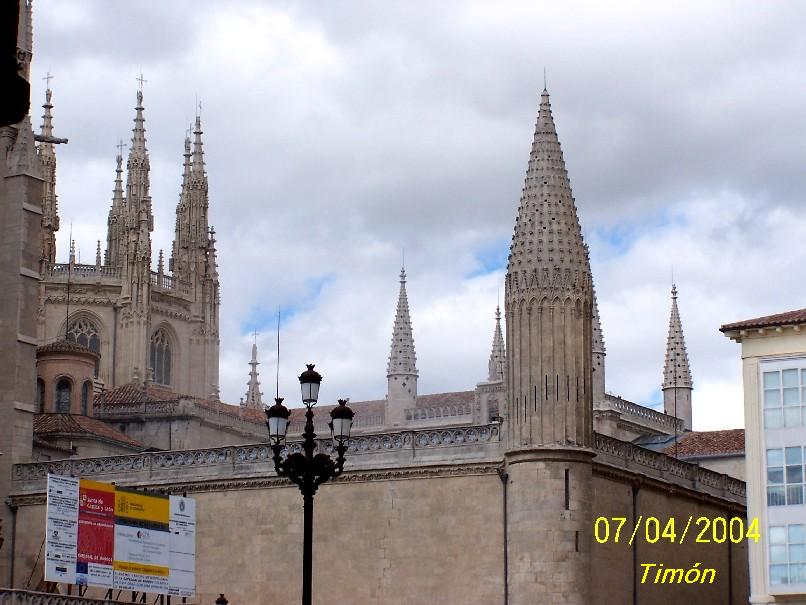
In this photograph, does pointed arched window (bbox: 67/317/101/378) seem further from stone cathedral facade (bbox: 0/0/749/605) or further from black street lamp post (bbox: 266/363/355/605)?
black street lamp post (bbox: 266/363/355/605)

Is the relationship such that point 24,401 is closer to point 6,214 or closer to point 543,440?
point 6,214

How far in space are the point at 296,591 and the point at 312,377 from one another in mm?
20267

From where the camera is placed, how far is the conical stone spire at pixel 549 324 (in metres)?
35.0

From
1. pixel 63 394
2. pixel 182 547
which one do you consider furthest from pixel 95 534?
pixel 63 394

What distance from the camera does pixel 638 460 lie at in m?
38.8

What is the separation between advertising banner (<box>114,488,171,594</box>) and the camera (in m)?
36.8

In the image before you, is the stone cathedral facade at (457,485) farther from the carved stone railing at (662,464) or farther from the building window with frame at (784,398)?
the building window with frame at (784,398)

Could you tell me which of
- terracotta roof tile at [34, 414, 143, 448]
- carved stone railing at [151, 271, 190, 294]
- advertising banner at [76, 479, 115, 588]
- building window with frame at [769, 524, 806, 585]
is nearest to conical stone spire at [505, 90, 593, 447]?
building window with frame at [769, 524, 806, 585]

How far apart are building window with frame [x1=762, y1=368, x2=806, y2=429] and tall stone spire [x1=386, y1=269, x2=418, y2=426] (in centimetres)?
4252

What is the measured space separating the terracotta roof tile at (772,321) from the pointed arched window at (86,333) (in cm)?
5265

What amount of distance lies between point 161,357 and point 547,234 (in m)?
51.0
